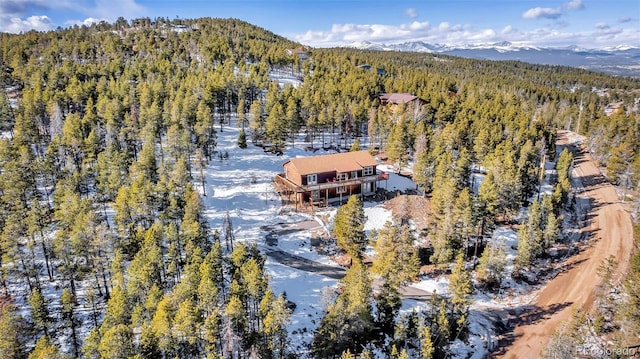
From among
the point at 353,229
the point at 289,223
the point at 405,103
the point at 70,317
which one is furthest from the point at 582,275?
the point at 405,103

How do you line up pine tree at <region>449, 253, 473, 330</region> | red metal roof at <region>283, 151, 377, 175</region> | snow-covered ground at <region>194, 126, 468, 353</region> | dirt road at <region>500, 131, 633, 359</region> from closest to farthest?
1. pine tree at <region>449, 253, 473, 330</region>
2. dirt road at <region>500, 131, 633, 359</region>
3. snow-covered ground at <region>194, 126, 468, 353</region>
4. red metal roof at <region>283, 151, 377, 175</region>

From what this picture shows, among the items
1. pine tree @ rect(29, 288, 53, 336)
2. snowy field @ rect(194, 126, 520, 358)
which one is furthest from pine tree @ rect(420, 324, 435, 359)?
pine tree @ rect(29, 288, 53, 336)

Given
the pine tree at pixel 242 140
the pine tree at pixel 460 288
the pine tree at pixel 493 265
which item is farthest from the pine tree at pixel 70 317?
the pine tree at pixel 242 140

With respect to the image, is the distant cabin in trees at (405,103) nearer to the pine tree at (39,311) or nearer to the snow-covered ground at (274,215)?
the snow-covered ground at (274,215)

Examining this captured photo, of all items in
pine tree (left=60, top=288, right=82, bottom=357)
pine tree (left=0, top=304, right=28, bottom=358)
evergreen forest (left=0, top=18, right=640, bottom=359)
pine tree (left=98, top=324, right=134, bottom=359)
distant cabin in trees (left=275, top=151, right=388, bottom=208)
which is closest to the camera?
pine tree (left=98, top=324, right=134, bottom=359)

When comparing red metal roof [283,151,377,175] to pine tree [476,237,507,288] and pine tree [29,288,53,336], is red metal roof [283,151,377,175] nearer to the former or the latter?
pine tree [476,237,507,288]

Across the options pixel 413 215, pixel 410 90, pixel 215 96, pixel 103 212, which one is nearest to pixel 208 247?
pixel 103 212

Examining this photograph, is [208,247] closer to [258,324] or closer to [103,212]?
[258,324]
